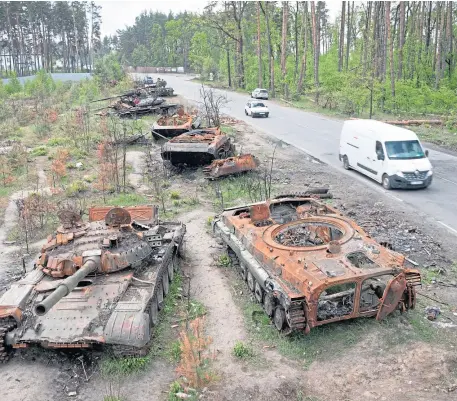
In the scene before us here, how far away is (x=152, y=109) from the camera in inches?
1364

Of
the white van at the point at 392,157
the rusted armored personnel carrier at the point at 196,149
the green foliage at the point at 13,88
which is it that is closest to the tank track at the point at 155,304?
the rusted armored personnel carrier at the point at 196,149

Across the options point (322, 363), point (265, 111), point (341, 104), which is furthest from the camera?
A: point (341, 104)

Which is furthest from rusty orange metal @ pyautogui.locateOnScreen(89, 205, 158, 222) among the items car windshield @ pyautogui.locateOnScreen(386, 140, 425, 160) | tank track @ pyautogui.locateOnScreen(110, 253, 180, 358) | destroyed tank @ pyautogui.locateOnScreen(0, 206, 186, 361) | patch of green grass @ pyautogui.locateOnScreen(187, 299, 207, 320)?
car windshield @ pyautogui.locateOnScreen(386, 140, 425, 160)

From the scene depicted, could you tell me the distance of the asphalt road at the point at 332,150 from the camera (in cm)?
1553

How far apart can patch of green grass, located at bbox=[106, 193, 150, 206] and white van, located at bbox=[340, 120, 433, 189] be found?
7835 millimetres

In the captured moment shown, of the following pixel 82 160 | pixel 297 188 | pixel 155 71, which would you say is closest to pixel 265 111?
pixel 82 160

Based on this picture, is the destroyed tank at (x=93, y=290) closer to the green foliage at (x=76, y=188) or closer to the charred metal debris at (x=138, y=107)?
the green foliage at (x=76, y=188)

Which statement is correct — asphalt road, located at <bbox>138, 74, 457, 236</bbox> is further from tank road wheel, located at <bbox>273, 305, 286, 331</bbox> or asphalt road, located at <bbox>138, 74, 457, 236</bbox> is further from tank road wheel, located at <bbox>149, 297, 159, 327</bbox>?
tank road wheel, located at <bbox>149, 297, 159, 327</bbox>

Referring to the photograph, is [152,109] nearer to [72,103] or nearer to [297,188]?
[72,103]

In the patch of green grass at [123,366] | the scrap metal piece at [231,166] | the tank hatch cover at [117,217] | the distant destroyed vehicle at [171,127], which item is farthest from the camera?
the distant destroyed vehicle at [171,127]

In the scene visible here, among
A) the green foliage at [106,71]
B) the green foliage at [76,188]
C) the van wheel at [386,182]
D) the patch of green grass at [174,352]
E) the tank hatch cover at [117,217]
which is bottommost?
the patch of green grass at [174,352]

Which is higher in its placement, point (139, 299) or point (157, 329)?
point (139, 299)

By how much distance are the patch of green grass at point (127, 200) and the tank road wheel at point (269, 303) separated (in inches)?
333

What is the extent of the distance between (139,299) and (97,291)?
32.4 inches
